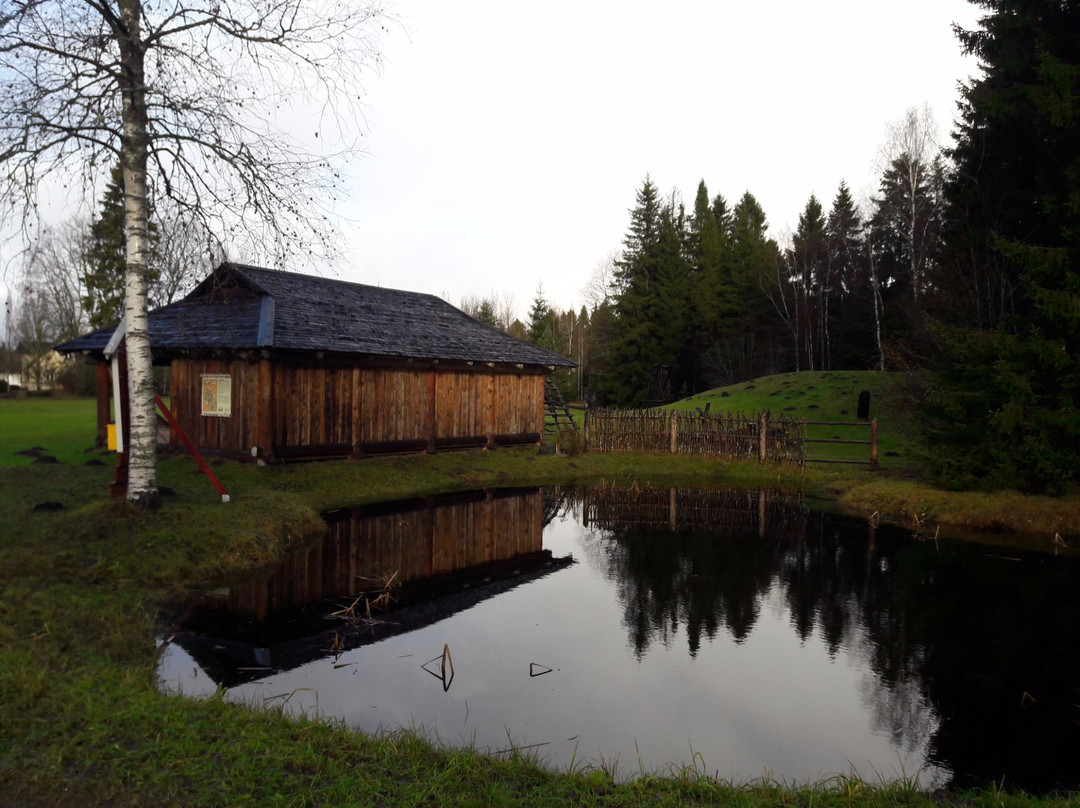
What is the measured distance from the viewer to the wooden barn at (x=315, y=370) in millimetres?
17000

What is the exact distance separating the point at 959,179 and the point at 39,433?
1150 inches

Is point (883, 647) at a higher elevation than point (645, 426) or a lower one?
lower

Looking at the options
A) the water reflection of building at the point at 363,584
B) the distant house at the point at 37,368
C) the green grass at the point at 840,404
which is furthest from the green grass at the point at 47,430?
the green grass at the point at 840,404

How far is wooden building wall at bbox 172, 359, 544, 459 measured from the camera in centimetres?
1697

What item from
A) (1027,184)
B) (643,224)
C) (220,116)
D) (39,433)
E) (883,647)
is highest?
(643,224)

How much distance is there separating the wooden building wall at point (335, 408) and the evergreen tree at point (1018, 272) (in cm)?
1312

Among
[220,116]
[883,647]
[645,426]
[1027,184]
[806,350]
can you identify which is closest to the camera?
[883,647]

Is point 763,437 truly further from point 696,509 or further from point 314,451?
point 314,451

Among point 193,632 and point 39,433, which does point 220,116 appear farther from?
point 39,433

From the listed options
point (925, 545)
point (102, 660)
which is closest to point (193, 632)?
point (102, 660)

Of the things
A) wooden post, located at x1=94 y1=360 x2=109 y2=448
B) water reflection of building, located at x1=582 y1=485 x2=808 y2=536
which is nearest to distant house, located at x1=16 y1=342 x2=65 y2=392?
wooden post, located at x1=94 y1=360 x2=109 y2=448

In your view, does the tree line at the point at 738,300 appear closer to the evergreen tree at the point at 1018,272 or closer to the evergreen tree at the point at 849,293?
the evergreen tree at the point at 849,293

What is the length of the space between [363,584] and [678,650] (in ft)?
14.3

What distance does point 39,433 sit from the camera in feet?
76.5
